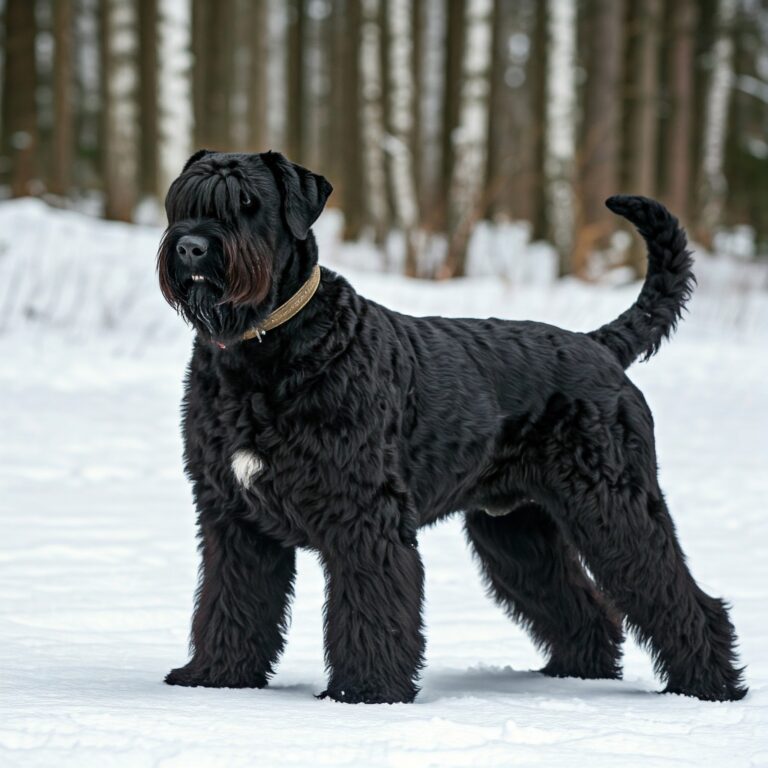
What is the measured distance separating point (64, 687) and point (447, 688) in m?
1.26

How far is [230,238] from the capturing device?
366 centimetres

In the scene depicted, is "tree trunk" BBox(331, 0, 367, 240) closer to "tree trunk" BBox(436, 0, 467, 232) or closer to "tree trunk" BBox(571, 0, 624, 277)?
"tree trunk" BBox(436, 0, 467, 232)

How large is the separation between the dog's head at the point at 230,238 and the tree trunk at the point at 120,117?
11.2m

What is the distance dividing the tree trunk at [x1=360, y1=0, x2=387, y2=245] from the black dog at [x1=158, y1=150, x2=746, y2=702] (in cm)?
1379

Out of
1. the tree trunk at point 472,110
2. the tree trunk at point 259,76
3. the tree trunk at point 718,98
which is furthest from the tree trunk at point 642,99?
the tree trunk at point 718,98

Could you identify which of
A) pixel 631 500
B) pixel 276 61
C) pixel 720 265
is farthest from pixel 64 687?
pixel 276 61

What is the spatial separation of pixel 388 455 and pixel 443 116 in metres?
18.0

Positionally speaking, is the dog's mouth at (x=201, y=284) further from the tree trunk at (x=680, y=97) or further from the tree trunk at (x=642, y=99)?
the tree trunk at (x=680, y=97)

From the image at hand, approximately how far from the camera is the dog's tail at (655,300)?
4.68m

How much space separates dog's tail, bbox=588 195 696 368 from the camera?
184 inches

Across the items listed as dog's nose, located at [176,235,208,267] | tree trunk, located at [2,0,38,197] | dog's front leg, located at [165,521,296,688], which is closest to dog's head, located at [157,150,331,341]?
dog's nose, located at [176,235,208,267]

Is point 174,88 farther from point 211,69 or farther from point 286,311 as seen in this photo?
point 286,311

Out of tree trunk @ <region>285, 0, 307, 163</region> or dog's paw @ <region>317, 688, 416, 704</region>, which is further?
tree trunk @ <region>285, 0, 307, 163</region>

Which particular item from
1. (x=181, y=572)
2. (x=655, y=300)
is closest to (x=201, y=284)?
(x=655, y=300)
